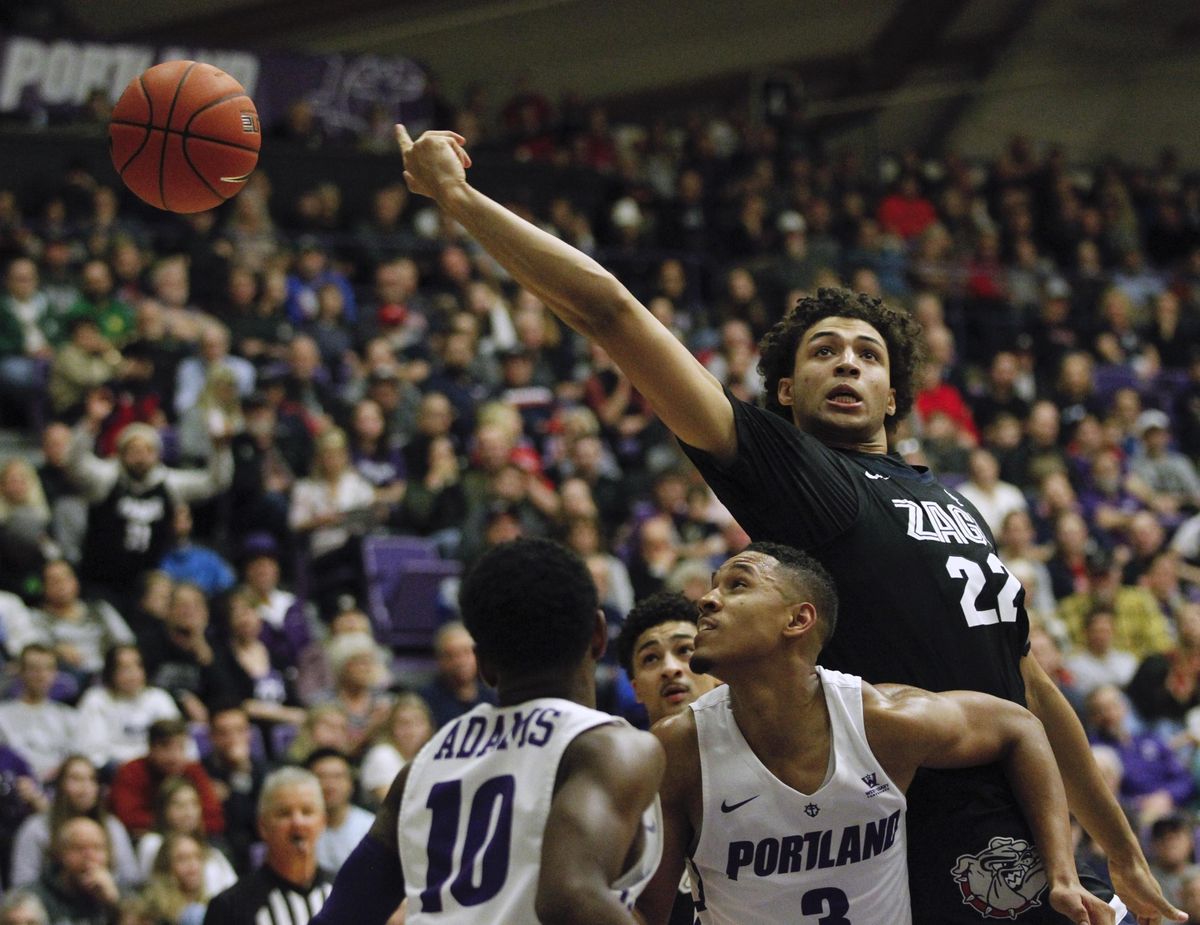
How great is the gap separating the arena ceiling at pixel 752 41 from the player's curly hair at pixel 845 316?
16.4 metres

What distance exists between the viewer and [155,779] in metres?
8.45

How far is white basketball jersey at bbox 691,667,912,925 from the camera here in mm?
3900

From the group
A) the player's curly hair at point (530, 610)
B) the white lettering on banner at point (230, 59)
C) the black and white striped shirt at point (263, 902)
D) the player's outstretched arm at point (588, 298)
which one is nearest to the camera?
the player's curly hair at point (530, 610)

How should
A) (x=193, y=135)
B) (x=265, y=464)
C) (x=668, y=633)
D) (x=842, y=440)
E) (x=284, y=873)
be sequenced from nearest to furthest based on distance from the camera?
1. (x=842, y=440)
2. (x=193, y=135)
3. (x=668, y=633)
4. (x=284, y=873)
5. (x=265, y=464)

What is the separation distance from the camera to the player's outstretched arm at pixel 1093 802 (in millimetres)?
4344

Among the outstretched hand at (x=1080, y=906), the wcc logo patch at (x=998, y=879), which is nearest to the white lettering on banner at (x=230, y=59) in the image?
the wcc logo patch at (x=998, y=879)

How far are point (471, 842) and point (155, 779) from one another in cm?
553

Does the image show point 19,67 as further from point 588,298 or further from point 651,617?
point 588,298

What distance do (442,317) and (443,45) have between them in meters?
8.19

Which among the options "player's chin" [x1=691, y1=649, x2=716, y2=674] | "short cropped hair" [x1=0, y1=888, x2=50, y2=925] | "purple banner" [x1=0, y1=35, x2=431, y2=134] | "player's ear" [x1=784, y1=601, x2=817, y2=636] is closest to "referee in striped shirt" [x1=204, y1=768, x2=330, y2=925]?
"short cropped hair" [x1=0, y1=888, x2=50, y2=925]

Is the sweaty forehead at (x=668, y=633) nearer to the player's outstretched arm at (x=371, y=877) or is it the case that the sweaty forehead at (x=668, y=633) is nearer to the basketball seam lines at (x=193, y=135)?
the player's outstretched arm at (x=371, y=877)

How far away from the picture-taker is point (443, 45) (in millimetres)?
21047

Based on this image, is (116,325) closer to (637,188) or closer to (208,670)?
(208,670)

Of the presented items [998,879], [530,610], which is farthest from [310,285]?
[530,610]
